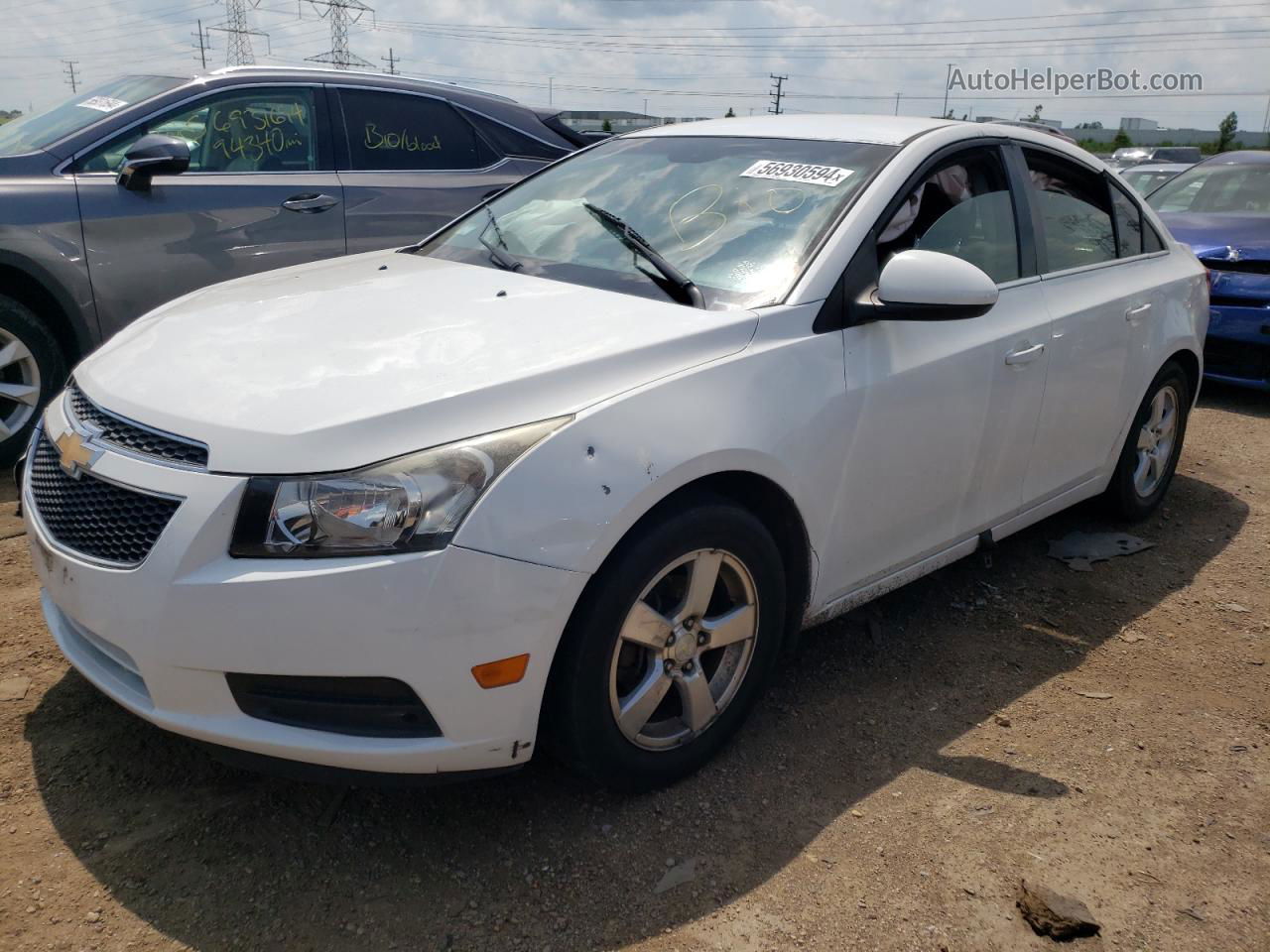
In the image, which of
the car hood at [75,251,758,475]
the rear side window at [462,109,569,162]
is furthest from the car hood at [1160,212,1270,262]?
the car hood at [75,251,758,475]

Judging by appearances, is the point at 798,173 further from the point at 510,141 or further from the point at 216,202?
the point at 510,141

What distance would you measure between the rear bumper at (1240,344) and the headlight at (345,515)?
21.0 ft

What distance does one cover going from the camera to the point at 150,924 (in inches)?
86.6

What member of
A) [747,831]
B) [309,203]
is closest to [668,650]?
[747,831]

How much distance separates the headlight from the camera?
6.96 feet

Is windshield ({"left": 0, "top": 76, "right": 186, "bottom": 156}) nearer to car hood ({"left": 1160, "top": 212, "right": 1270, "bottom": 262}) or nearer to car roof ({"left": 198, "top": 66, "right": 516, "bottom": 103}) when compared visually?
car roof ({"left": 198, "top": 66, "right": 516, "bottom": 103})

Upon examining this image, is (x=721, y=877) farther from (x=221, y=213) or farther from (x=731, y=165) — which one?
(x=221, y=213)

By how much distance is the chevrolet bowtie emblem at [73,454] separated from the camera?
2.40 meters

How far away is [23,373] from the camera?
4641mm

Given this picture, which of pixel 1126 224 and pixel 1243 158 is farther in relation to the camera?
pixel 1243 158

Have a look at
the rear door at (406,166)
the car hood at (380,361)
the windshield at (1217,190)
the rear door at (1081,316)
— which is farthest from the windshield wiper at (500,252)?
the windshield at (1217,190)

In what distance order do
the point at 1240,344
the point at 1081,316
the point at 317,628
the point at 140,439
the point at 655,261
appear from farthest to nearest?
the point at 1240,344 → the point at 1081,316 → the point at 655,261 → the point at 140,439 → the point at 317,628

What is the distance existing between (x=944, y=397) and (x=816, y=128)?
106 cm

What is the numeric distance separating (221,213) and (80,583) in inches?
123
